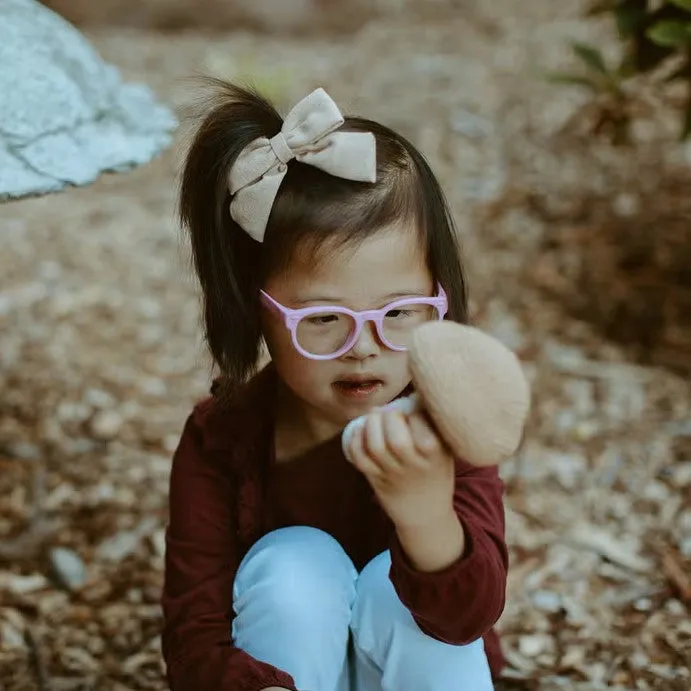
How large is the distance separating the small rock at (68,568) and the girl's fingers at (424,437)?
118cm

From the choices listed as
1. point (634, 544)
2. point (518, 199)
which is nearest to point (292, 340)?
point (634, 544)

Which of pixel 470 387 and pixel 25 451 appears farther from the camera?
pixel 25 451

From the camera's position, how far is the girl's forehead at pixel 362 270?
48.0 inches

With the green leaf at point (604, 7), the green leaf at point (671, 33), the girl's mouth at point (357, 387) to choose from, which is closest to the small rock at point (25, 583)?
the girl's mouth at point (357, 387)

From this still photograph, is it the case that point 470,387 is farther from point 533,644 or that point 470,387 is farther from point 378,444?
point 533,644

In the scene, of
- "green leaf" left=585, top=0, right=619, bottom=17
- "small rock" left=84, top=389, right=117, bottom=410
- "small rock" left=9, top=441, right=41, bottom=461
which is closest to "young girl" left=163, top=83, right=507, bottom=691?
"small rock" left=9, top=441, right=41, bottom=461

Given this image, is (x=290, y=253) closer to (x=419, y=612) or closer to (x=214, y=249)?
(x=214, y=249)

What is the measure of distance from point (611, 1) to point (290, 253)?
194 cm

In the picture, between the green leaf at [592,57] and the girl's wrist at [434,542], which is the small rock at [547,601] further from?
the green leaf at [592,57]

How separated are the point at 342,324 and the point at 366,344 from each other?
4 cm

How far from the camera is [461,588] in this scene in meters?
1.15

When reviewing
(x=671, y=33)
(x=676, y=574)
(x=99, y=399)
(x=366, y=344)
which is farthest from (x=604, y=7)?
A: (x=366, y=344)

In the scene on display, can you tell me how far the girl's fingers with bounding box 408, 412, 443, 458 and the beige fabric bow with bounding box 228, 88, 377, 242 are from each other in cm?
34

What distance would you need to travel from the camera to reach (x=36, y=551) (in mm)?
2051
